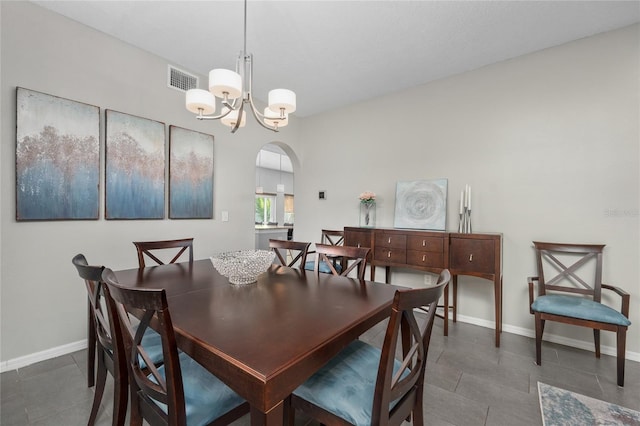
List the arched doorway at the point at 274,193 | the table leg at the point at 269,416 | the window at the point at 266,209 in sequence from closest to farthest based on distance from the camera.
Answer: the table leg at the point at 269,416 → the arched doorway at the point at 274,193 → the window at the point at 266,209

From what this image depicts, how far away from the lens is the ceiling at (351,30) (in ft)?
Answer: 7.13

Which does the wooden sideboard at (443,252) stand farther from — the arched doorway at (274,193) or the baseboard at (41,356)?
the arched doorway at (274,193)

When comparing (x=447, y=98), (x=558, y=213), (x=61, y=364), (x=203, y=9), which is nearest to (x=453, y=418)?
(x=558, y=213)

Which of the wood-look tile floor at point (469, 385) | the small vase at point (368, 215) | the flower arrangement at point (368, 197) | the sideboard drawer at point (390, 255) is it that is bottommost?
the wood-look tile floor at point (469, 385)

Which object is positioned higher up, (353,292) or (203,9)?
(203,9)

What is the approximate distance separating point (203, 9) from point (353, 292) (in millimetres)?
2459

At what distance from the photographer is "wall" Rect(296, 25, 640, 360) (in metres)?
2.37

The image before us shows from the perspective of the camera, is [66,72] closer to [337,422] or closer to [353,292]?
[353,292]

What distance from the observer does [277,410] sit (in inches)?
30.7

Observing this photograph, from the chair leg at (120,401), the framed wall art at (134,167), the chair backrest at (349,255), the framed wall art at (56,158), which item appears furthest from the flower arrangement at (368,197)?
the chair leg at (120,401)

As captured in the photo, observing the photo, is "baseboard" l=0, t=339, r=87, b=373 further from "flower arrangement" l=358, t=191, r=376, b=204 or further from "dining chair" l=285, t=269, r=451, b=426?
"flower arrangement" l=358, t=191, r=376, b=204

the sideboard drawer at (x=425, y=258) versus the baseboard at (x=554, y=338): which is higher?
the sideboard drawer at (x=425, y=258)

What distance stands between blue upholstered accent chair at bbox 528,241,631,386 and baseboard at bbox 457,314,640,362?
17 centimetres

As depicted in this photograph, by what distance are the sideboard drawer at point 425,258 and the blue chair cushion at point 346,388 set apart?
1.71 metres
